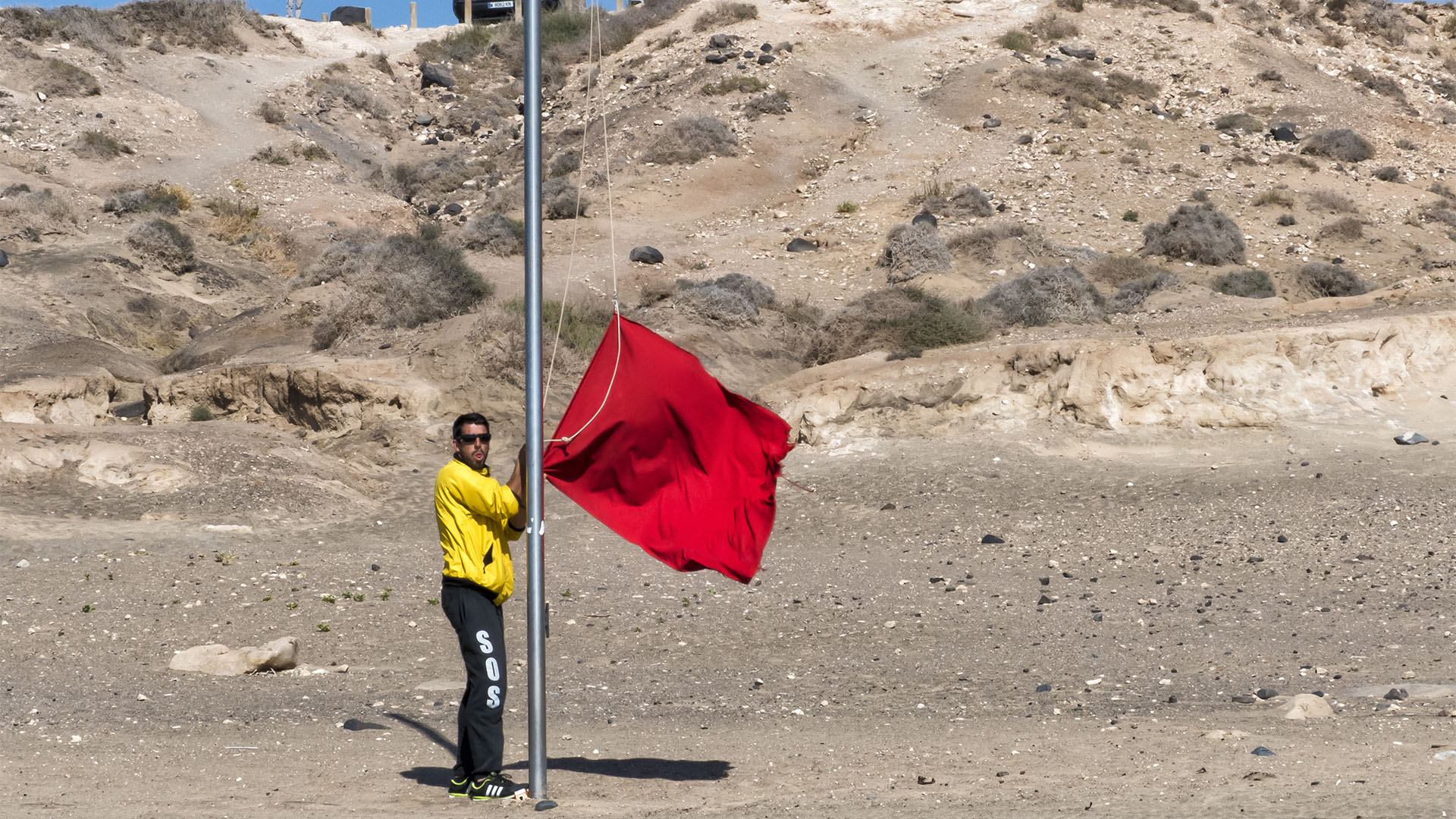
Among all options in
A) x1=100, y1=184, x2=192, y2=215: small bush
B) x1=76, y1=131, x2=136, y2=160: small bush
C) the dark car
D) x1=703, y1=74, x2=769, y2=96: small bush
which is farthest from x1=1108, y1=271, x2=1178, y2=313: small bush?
the dark car

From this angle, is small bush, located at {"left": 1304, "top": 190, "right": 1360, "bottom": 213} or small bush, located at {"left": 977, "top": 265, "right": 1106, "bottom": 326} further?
small bush, located at {"left": 1304, "top": 190, "right": 1360, "bottom": 213}

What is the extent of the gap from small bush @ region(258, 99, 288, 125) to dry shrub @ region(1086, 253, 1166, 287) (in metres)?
25.6

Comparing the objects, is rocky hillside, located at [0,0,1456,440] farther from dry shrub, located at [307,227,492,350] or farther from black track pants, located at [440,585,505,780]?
black track pants, located at [440,585,505,780]

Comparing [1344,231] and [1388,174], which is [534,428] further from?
[1388,174]

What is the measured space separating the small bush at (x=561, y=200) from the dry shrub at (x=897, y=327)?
10.1 metres

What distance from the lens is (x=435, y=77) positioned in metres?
45.1

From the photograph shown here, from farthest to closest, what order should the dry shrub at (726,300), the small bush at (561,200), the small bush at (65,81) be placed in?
the small bush at (65,81), the small bush at (561,200), the dry shrub at (726,300)

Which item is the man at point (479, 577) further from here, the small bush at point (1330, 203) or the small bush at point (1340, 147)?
the small bush at point (1340, 147)

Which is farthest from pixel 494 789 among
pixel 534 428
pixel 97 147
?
pixel 97 147

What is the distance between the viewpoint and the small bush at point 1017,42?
36938 millimetres

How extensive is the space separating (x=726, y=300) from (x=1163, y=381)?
7837 millimetres

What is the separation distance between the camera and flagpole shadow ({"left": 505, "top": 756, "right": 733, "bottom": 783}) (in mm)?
6098

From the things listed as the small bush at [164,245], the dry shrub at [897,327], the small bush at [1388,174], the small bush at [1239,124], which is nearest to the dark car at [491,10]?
the small bush at [164,245]

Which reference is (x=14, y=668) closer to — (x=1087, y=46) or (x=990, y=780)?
(x=990, y=780)
